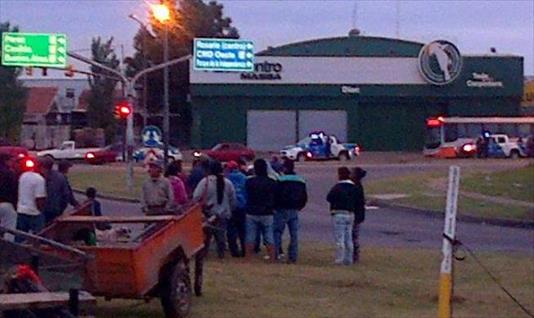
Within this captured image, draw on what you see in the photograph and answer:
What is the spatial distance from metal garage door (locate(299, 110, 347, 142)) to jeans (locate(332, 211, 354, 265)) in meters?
66.5

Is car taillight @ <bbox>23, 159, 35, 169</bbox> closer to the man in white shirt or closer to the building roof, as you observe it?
the man in white shirt

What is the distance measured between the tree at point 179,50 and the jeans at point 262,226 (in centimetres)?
6551

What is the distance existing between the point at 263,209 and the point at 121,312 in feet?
21.2

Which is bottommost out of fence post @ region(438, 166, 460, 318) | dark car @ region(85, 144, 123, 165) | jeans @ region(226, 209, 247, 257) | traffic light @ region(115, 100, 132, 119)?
dark car @ region(85, 144, 123, 165)

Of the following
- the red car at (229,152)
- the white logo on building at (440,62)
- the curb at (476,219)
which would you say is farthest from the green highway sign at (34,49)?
the white logo on building at (440,62)

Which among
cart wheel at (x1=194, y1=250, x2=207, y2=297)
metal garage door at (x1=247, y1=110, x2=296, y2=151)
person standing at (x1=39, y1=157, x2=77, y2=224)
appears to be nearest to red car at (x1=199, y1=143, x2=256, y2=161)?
metal garage door at (x1=247, y1=110, x2=296, y2=151)

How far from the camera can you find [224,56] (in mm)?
51281

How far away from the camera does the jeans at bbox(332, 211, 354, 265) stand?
21.2 metres

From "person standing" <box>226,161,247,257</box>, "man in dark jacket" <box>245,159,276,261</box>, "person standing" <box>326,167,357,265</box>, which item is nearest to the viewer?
"man in dark jacket" <box>245,159,276,261</box>

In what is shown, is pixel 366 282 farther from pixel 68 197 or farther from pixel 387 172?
pixel 387 172

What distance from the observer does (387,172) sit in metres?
61.4

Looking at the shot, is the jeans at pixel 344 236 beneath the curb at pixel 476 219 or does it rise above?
above

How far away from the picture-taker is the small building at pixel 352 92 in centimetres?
8675

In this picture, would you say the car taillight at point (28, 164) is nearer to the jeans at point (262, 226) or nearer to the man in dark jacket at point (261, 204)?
the man in dark jacket at point (261, 204)
